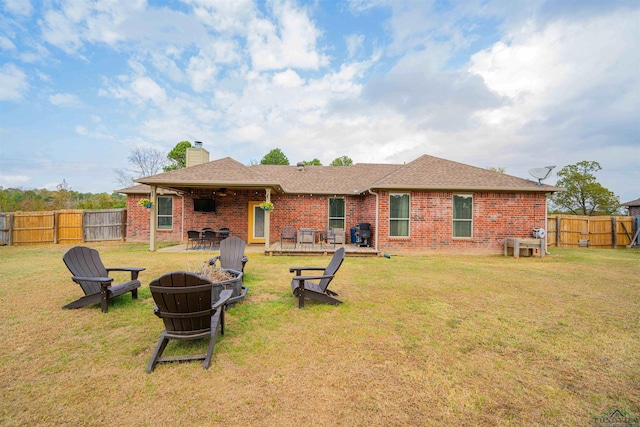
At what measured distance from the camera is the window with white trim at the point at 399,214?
11188 mm

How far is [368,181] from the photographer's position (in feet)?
47.9

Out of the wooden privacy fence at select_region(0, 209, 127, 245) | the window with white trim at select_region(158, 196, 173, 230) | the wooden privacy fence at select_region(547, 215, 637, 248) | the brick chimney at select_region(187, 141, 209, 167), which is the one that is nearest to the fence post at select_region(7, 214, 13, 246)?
the wooden privacy fence at select_region(0, 209, 127, 245)

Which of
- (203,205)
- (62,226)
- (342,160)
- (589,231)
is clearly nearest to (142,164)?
(62,226)

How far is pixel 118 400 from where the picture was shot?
7.50 feet

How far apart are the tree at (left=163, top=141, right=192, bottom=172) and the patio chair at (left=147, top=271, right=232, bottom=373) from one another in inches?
1085

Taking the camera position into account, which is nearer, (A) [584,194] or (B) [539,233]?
(B) [539,233]

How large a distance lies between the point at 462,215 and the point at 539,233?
3121 mm

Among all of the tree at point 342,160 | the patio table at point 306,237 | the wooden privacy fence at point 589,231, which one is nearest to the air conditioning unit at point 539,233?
the wooden privacy fence at point 589,231

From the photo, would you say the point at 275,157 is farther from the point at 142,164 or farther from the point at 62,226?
the point at 62,226

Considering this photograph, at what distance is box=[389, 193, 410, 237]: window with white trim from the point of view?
36.7 feet

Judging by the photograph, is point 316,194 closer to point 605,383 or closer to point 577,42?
point 605,383

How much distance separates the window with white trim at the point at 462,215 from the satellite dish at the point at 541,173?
2.92 m

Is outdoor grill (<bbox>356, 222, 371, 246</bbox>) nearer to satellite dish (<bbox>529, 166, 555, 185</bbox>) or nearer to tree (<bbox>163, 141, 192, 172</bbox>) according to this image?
satellite dish (<bbox>529, 166, 555, 185</bbox>)

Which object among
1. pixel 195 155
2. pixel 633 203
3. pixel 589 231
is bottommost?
pixel 589 231
